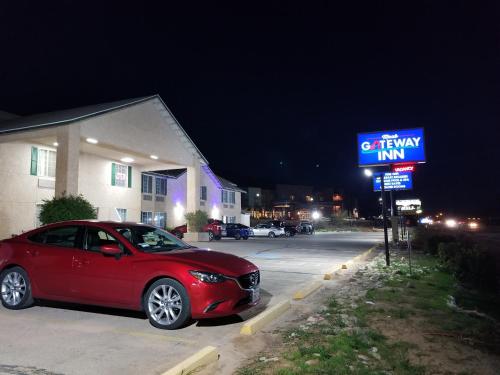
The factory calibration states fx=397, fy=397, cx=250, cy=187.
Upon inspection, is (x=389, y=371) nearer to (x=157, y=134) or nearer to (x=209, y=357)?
(x=209, y=357)

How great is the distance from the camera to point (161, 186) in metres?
33.7

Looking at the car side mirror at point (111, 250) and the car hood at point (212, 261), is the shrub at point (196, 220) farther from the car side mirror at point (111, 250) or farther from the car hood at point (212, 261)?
the car side mirror at point (111, 250)

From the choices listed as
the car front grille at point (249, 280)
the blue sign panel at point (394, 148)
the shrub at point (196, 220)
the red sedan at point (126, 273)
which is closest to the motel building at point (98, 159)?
the shrub at point (196, 220)

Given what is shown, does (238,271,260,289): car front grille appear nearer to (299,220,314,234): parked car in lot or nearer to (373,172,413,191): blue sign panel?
(373,172,413,191): blue sign panel

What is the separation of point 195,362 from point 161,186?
30162 millimetres

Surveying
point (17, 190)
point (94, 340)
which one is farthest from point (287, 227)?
point (94, 340)

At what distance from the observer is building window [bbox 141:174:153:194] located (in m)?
31.2

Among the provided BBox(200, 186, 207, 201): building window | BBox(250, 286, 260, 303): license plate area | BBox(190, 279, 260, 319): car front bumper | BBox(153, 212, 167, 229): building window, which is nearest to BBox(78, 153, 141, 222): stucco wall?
BBox(153, 212, 167, 229): building window

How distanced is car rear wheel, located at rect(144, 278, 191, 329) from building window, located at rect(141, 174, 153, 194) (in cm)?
2596

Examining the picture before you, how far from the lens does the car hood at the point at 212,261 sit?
6.02m

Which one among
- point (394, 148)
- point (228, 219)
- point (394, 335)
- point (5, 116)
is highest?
point (5, 116)

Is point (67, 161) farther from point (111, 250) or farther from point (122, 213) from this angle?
point (111, 250)

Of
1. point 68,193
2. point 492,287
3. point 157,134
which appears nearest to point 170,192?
point 157,134

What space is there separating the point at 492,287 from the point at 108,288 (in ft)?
34.1
